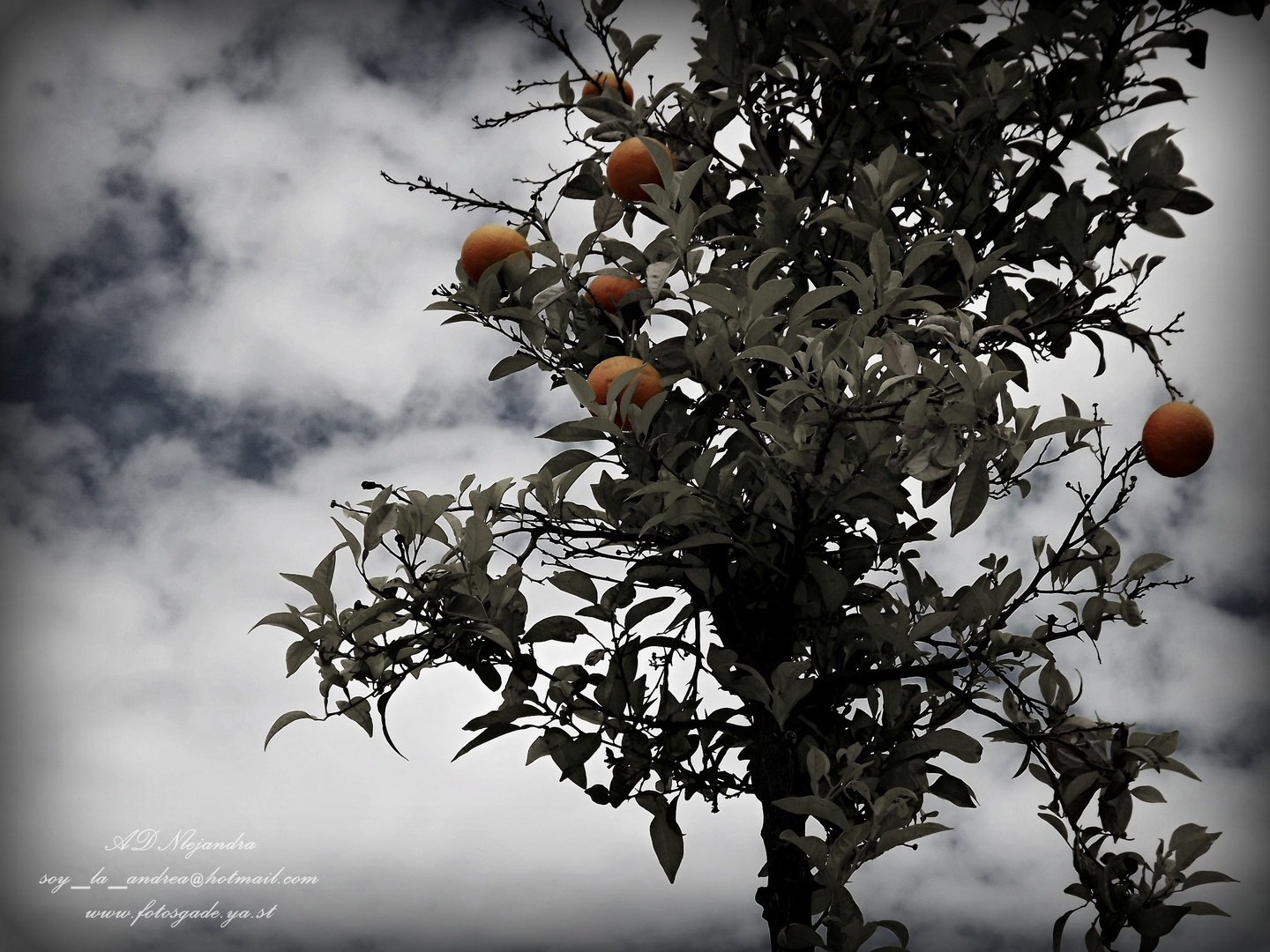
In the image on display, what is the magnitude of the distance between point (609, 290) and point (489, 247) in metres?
0.20

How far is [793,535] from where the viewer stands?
1406mm

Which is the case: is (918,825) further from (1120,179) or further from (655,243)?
(1120,179)

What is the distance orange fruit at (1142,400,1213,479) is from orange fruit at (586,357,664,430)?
0.80m

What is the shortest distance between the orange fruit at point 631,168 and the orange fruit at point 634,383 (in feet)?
1.02

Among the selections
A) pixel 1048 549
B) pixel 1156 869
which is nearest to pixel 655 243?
pixel 1048 549

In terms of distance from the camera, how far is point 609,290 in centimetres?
158

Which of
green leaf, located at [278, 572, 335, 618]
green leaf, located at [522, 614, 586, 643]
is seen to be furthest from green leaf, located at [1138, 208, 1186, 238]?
green leaf, located at [278, 572, 335, 618]

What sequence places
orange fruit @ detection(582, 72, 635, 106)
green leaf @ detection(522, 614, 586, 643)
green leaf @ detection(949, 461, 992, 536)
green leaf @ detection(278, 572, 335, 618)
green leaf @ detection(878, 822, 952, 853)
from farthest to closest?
orange fruit @ detection(582, 72, 635, 106) < green leaf @ detection(522, 614, 586, 643) < green leaf @ detection(278, 572, 335, 618) < green leaf @ detection(878, 822, 952, 853) < green leaf @ detection(949, 461, 992, 536)

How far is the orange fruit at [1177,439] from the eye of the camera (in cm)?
151

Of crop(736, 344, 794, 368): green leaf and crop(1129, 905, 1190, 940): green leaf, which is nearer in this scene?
crop(736, 344, 794, 368): green leaf

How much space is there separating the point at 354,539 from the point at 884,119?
120cm

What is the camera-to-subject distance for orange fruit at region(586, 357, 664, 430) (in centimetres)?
137

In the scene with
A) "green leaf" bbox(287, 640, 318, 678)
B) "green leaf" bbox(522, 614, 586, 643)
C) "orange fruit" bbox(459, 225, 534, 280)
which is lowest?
"green leaf" bbox(287, 640, 318, 678)

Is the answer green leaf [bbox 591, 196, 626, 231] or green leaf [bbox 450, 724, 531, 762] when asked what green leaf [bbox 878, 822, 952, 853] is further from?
green leaf [bbox 591, 196, 626, 231]
